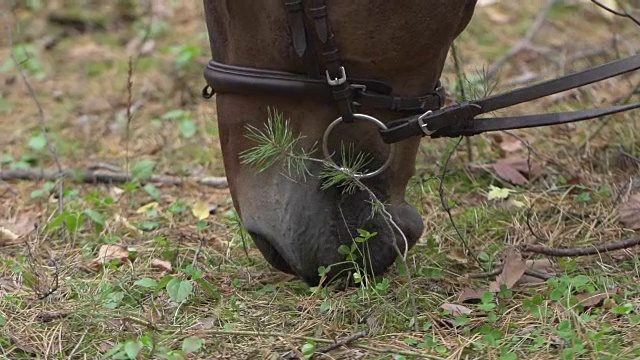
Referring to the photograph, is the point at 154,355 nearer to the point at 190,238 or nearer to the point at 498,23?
the point at 190,238

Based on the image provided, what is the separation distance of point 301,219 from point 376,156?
217mm

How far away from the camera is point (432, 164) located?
3451 millimetres

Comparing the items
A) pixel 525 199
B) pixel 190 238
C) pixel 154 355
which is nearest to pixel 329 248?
pixel 154 355

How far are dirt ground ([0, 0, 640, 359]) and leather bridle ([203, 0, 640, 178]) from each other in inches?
14.0

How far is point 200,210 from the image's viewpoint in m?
3.21

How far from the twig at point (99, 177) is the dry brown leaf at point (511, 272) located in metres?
1.44

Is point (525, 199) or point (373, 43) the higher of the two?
point (373, 43)

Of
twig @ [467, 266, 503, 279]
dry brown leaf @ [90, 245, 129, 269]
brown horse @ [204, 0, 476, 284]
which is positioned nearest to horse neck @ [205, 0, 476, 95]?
brown horse @ [204, 0, 476, 284]

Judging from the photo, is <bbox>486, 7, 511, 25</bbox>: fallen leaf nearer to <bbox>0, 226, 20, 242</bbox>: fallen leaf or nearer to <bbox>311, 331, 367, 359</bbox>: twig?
<bbox>0, 226, 20, 242</bbox>: fallen leaf

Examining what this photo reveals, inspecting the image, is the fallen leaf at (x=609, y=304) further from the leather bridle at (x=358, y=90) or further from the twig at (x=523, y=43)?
the twig at (x=523, y=43)

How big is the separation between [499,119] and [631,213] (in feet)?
2.81

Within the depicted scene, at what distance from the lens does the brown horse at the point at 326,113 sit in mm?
1974

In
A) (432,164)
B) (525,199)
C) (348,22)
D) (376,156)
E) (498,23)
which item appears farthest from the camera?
(498,23)

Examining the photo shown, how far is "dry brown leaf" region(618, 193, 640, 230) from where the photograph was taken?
9.12ft
